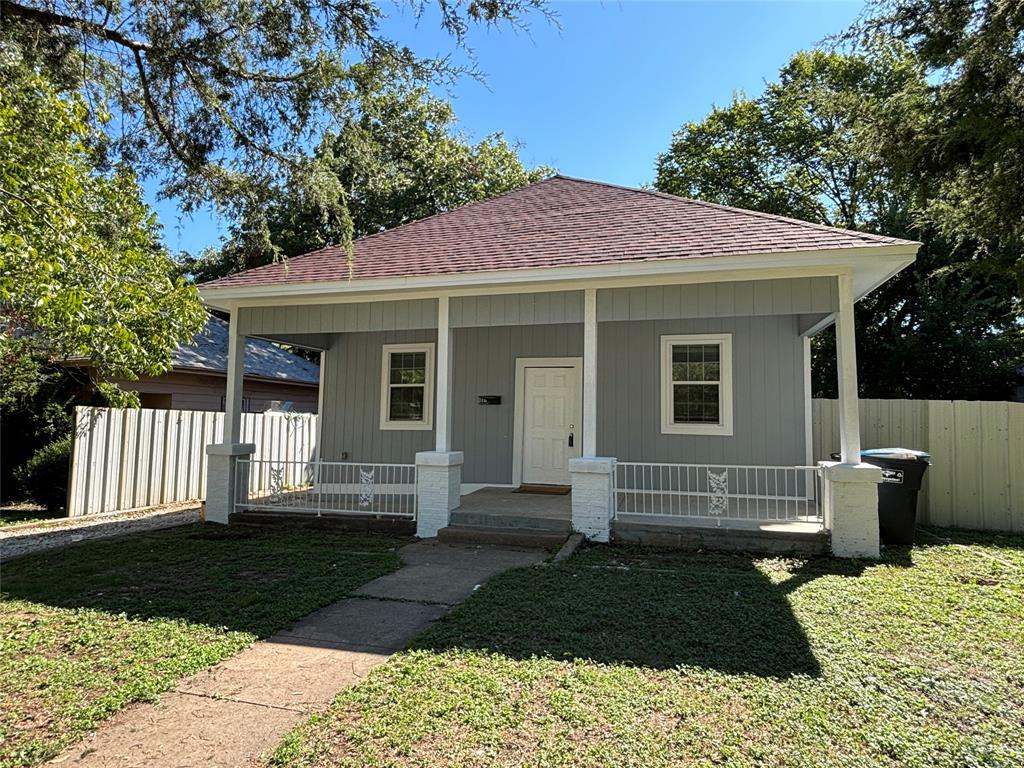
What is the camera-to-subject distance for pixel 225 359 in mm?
13875

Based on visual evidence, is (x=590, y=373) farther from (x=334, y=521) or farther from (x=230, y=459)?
(x=230, y=459)

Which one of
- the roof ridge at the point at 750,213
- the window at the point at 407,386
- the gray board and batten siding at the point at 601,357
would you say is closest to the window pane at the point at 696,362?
the gray board and batten siding at the point at 601,357

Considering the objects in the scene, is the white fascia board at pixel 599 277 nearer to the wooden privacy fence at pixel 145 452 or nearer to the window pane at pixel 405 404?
the window pane at pixel 405 404

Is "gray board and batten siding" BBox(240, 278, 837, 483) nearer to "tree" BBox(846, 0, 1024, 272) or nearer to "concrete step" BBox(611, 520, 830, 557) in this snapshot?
"concrete step" BBox(611, 520, 830, 557)

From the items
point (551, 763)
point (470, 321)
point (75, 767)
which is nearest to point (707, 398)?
point (470, 321)

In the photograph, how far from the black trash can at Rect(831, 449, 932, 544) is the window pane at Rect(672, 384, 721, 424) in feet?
7.77

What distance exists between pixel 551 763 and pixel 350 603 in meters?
2.71

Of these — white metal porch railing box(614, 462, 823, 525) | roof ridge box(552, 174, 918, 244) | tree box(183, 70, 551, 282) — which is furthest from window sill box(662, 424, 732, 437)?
tree box(183, 70, 551, 282)

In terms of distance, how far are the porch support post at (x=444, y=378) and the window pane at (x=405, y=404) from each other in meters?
2.38

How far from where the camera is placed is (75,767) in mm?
2533

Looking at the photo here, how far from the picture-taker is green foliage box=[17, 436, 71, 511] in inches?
379

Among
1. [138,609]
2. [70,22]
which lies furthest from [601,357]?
[70,22]

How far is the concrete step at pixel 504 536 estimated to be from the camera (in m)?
6.62

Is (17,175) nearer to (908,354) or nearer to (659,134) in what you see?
(908,354)
